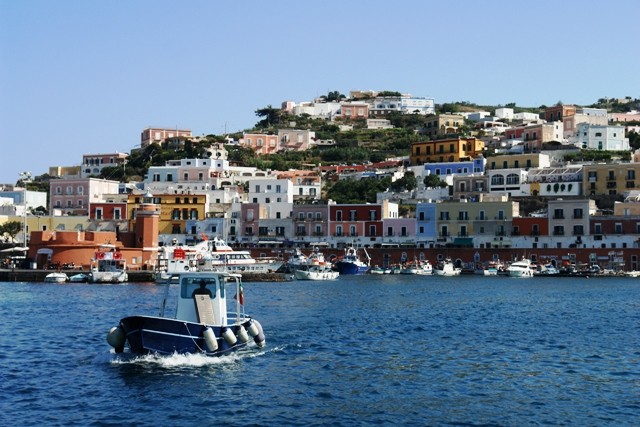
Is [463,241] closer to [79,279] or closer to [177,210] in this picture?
[177,210]

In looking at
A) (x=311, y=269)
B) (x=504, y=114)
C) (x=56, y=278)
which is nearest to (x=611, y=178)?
(x=311, y=269)

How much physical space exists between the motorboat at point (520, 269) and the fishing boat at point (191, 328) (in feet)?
188

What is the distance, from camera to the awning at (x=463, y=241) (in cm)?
8993

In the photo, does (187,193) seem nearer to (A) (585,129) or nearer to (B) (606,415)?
(A) (585,129)

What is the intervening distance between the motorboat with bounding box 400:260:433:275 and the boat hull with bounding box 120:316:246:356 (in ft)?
208

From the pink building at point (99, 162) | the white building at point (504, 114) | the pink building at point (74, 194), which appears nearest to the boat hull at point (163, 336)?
the pink building at point (74, 194)

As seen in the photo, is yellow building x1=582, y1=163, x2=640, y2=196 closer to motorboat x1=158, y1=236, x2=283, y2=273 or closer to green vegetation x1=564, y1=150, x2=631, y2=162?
green vegetation x1=564, y1=150, x2=631, y2=162

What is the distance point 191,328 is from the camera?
1020 inches

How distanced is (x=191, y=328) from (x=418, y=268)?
2536 inches

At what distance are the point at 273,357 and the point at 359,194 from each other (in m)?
79.9

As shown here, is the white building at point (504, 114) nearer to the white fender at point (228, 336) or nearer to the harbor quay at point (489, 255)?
the harbor quay at point (489, 255)

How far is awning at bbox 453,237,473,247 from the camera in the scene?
3541 inches

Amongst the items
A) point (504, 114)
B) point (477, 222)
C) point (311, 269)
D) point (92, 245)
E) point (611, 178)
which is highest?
point (504, 114)

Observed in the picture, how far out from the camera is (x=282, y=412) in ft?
65.6
